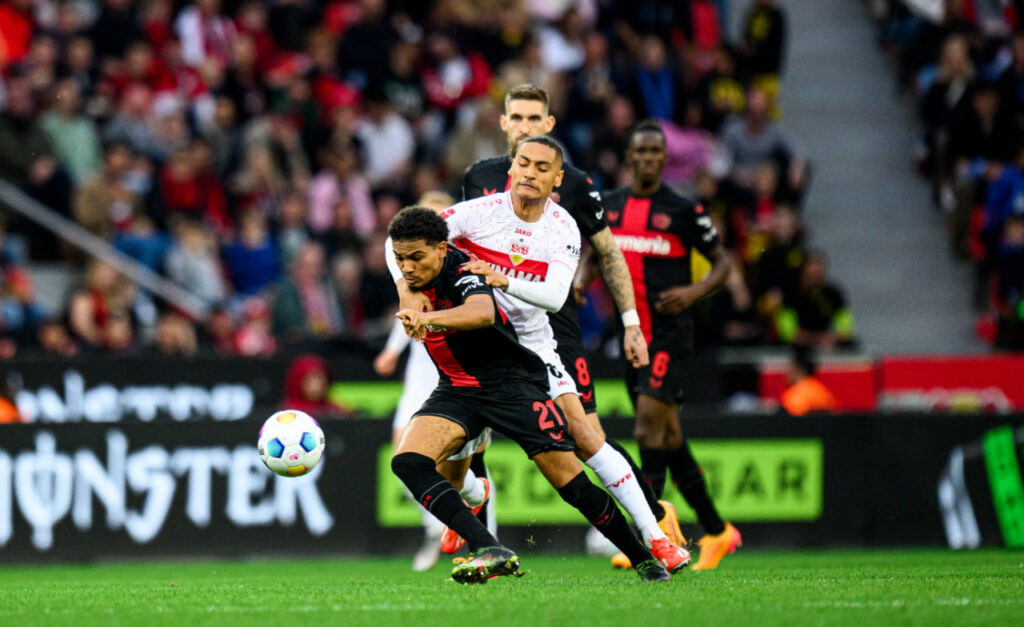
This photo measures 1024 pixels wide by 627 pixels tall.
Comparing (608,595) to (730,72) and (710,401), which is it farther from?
(730,72)

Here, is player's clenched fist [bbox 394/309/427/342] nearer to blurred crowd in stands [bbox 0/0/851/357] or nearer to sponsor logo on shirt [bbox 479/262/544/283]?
sponsor logo on shirt [bbox 479/262/544/283]

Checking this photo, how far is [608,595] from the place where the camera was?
6.48 m

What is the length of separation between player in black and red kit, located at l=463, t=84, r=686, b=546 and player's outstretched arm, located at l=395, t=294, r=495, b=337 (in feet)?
4.45

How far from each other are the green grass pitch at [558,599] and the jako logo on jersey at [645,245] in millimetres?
2100

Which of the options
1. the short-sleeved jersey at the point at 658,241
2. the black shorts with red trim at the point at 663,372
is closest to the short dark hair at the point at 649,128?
the short-sleeved jersey at the point at 658,241

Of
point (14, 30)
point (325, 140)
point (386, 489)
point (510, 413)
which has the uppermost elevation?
point (14, 30)

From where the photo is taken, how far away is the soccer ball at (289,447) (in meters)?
7.31

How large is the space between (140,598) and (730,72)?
40.6 feet

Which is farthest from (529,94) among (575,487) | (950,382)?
(950,382)

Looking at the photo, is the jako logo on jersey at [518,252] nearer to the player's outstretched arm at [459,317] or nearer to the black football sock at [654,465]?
the player's outstretched arm at [459,317]

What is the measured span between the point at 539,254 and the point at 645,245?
1.88m

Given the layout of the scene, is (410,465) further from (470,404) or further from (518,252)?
(518,252)

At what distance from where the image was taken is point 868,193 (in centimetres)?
1831

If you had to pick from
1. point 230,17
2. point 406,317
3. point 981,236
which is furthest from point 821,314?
point 406,317
